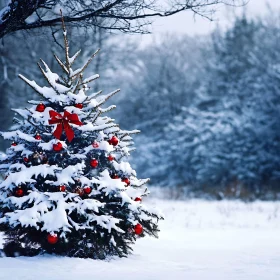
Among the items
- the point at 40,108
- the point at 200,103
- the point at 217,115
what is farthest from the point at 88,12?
the point at 200,103

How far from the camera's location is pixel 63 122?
5965 mm

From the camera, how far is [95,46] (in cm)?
2572

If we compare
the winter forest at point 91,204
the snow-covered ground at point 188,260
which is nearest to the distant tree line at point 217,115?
the winter forest at point 91,204

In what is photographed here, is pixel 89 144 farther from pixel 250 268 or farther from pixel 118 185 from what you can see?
pixel 250 268

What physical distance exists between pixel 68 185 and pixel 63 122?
2.63 ft

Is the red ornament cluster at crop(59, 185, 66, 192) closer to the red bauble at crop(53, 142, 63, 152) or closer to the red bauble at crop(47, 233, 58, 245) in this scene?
the red bauble at crop(53, 142, 63, 152)

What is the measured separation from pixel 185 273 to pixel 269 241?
138 inches

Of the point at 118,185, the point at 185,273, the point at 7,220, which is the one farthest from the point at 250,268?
the point at 7,220

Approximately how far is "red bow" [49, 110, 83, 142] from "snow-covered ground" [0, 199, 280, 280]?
149 centimetres

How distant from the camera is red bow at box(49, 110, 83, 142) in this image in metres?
5.91

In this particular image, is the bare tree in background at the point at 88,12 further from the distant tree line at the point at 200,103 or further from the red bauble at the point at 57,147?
the distant tree line at the point at 200,103

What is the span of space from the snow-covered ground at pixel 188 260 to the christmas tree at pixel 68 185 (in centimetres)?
29

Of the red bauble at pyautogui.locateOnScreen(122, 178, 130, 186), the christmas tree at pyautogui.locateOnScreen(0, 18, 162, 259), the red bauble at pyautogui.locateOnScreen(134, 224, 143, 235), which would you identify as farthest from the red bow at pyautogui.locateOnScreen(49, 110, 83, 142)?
the red bauble at pyautogui.locateOnScreen(134, 224, 143, 235)

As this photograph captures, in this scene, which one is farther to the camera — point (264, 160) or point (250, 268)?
point (264, 160)
